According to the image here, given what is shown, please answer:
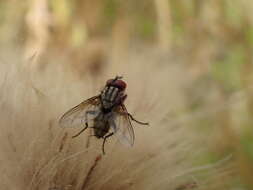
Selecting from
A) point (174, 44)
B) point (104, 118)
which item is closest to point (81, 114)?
point (104, 118)

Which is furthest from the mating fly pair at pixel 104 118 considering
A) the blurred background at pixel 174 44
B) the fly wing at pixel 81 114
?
the blurred background at pixel 174 44

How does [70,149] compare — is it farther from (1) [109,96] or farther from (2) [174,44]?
(2) [174,44]

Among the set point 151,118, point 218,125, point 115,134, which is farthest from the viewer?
point 218,125

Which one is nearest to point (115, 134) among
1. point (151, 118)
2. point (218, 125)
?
point (151, 118)

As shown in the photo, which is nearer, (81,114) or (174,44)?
(81,114)

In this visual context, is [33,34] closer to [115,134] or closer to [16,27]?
[16,27]

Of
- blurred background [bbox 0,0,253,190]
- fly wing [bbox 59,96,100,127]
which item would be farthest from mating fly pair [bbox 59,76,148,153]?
blurred background [bbox 0,0,253,190]

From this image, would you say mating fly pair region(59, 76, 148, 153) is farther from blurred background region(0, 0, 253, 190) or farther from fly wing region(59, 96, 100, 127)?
blurred background region(0, 0, 253, 190)

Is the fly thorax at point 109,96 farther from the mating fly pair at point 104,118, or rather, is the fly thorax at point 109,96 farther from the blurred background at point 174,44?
the blurred background at point 174,44
